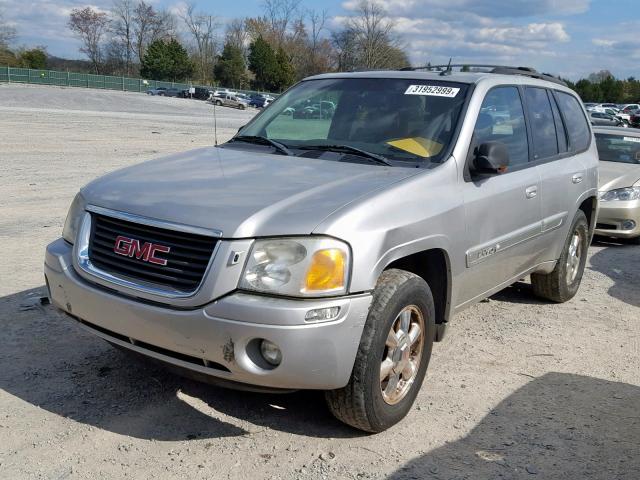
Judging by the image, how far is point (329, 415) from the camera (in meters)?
3.67

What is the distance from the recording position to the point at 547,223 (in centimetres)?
505

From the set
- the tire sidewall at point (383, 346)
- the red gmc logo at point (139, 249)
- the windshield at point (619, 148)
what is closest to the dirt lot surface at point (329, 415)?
the tire sidewall at point (383, 346)

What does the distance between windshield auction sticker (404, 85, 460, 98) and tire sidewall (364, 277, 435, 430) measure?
4.87 ft

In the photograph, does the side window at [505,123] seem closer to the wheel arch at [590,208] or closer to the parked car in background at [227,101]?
the wheel arch at [590,208]

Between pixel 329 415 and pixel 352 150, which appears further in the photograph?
pixel 352 150

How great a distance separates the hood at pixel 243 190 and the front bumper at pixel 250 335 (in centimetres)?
36

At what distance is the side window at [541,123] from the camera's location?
16.5 feet

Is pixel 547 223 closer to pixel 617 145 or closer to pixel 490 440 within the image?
pixel 490 440

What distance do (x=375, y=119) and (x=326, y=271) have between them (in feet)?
5.62

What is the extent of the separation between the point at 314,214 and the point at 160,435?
1.42 m

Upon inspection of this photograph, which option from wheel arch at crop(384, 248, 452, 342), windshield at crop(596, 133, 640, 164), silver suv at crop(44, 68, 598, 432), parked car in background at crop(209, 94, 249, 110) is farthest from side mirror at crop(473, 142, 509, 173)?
windshield at crop(596, 133, 640, 164)

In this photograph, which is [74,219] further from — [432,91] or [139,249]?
[432,91]

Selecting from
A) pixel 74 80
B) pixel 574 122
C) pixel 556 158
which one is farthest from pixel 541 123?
pixel 74 80

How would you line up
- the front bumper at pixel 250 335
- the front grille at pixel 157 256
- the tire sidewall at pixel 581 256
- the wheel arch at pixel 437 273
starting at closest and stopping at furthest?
the front bumper at pixel 250 335 → the front grille at pixel 157 256 → the wheel arch at pixel 437 273 → the tire sidewall at pixel 581 256
